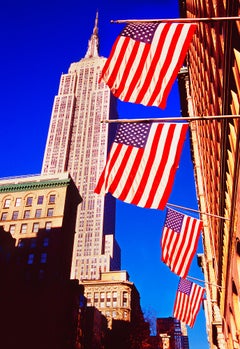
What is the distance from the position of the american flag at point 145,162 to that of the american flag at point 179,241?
4262 millimetres

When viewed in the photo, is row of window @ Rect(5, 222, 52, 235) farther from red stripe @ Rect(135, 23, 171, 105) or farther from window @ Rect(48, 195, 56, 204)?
red stripe @ Rect(135, 23, 171, 105)

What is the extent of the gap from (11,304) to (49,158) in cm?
11618

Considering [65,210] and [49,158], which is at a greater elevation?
[49,158]

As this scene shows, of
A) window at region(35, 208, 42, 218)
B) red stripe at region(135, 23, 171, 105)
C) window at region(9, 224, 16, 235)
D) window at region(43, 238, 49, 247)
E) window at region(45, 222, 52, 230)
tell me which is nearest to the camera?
red stripe at region(135, 23, 171, 105)

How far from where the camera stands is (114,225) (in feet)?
589

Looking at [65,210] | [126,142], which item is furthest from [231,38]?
[65,210]

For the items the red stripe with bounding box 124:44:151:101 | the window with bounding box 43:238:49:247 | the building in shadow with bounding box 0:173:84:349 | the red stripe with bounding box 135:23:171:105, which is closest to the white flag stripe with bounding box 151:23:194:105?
the red stripe with bounding box 135:23:171:105

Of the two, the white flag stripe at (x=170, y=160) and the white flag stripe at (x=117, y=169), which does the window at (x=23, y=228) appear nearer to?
the white flag stripe at (x=117, y=169)

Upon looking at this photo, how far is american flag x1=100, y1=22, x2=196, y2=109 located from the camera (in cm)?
848

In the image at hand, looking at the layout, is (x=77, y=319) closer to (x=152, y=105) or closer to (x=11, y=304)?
(x=11, y=304)

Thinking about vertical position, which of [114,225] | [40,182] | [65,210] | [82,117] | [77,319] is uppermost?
[82,117]

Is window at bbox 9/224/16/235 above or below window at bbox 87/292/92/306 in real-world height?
above

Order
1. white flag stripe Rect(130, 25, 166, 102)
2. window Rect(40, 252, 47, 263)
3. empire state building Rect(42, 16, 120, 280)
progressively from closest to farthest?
white flag stripe Rect(130, 25, 166, 102)
window Rect(40, 252, 47, 263)
empire state building Rect(42, 16, 120, 280)

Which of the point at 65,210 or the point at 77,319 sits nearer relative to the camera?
the point at 77,319
